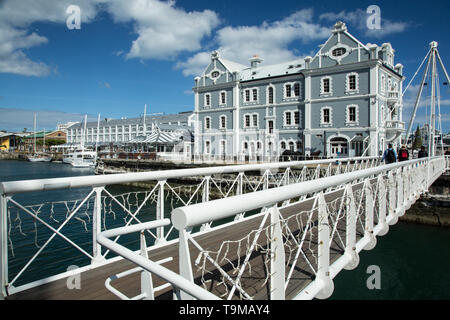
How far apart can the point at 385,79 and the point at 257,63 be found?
53.1ft

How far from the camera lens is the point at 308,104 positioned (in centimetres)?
3256

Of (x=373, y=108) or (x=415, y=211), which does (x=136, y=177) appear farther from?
(x=373, y=108)

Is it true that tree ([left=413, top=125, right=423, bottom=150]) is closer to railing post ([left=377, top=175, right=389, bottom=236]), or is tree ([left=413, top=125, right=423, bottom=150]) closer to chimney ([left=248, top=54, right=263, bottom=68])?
chimney ([left=248, top=54, right=263, bottom=68])

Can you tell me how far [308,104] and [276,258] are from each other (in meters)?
31.8

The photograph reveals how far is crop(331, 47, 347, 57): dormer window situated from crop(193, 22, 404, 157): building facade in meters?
0.09

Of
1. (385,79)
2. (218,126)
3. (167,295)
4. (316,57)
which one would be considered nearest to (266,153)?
(218,126)

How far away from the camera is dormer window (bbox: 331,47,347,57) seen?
1186 inches

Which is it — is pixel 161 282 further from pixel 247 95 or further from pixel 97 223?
pixel 247 95

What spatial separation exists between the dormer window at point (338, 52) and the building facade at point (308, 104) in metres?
0.09

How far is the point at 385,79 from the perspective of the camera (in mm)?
30375

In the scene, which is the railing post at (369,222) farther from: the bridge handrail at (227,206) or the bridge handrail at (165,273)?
the bridge handrail at (165,273)

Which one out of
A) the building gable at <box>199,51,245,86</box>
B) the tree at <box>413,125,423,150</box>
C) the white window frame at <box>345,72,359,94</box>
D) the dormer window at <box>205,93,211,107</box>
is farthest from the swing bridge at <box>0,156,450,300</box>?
the tree at <box>413,125,423,150</box>

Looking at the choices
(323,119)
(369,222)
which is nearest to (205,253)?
(369,222)

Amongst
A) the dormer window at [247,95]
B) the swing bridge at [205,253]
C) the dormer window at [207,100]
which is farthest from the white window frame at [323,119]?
the swing bridge at [205,253]
